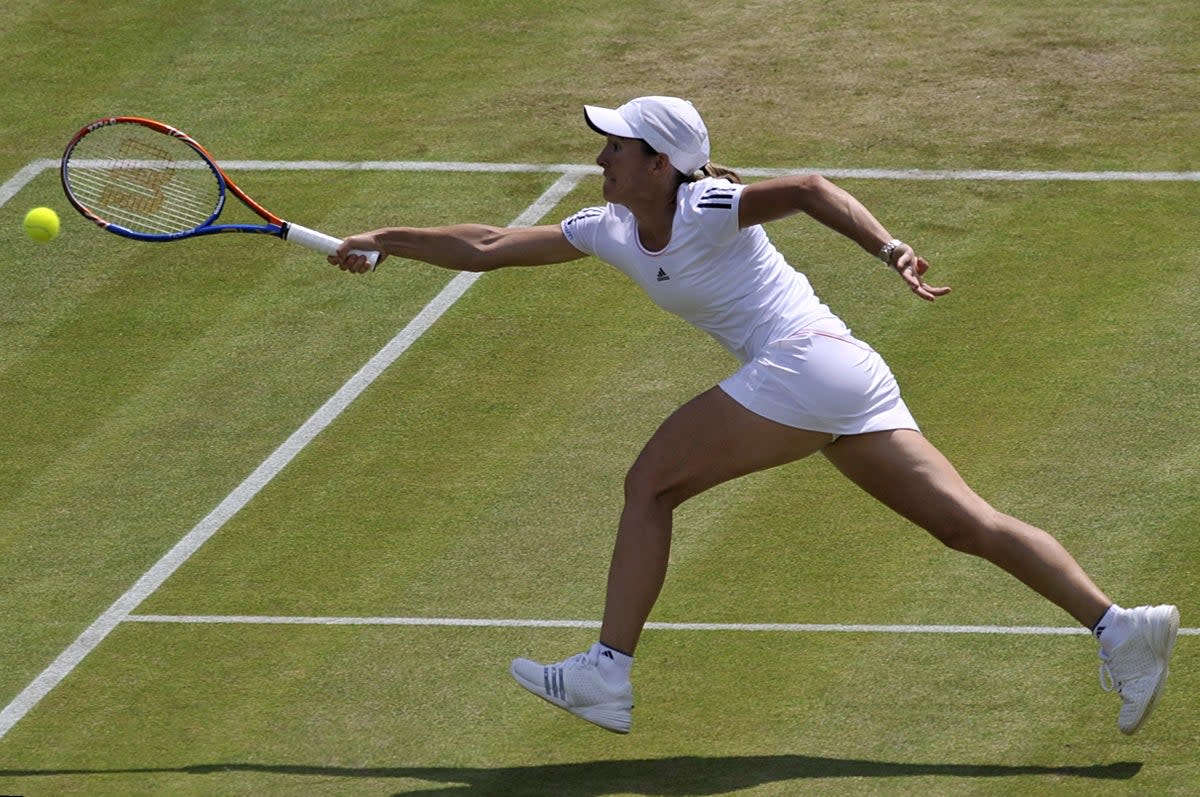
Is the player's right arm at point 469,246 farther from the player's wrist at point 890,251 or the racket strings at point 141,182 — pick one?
the racket strings at point 141,182

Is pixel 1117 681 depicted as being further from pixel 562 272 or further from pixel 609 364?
pixel 562 272

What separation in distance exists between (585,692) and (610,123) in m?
1.85

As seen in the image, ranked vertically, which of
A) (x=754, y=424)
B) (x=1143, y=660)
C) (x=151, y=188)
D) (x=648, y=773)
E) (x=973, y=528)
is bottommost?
(x=648, y=773)

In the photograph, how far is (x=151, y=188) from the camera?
34.2ft

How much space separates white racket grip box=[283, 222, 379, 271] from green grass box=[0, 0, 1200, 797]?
1.35m

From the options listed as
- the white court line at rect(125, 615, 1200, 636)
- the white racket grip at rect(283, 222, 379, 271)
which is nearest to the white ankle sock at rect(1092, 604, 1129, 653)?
the white court line at rect(125, 615, 1200, 636)

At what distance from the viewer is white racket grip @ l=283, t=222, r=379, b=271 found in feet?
25.3

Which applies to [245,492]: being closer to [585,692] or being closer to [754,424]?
[585,692]

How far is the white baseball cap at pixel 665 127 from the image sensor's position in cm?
694

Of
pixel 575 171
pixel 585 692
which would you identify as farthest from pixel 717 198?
pixel 575 171

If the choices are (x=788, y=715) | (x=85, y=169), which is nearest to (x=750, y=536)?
(x=788, y=715)

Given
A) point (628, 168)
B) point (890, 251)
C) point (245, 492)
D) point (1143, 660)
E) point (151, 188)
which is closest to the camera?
point (890, 251)

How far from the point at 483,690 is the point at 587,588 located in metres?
0.91

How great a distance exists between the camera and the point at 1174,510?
8555 millimetres
